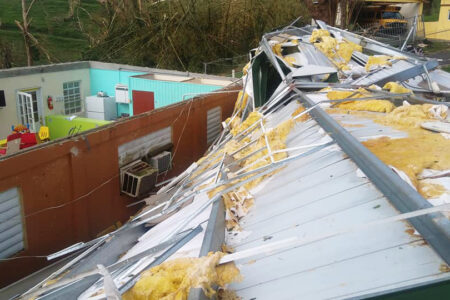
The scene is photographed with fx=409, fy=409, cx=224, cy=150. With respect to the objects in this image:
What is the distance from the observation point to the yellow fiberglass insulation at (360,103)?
16.4 ft

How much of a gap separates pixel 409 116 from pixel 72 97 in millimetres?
14610

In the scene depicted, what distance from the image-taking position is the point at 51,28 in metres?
34.7

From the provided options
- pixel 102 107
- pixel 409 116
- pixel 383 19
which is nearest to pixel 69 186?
pixel 409 116

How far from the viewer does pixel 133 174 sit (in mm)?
8195

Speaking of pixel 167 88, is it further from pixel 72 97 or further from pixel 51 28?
pixel 51 28

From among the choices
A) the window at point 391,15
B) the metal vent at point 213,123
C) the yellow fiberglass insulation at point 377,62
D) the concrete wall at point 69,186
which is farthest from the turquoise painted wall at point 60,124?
the window at point 391,15

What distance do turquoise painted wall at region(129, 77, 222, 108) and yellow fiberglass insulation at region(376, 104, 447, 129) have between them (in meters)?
9.38

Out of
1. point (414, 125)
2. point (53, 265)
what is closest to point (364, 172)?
point (414, 125)

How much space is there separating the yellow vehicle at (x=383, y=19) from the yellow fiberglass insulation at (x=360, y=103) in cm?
2458

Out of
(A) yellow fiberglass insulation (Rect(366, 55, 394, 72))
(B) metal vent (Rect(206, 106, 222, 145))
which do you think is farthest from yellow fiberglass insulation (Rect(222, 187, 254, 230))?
(B) metal vent (Rect(206, 106, 222, 145))

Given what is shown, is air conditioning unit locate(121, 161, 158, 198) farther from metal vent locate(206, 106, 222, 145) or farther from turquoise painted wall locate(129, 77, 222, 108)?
turquoise painted wall locate(129, 77, 222, 108)

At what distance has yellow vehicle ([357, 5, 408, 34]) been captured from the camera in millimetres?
28281

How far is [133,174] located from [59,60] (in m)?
23.9

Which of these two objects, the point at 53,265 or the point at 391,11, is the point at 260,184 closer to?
the point at 53,265
